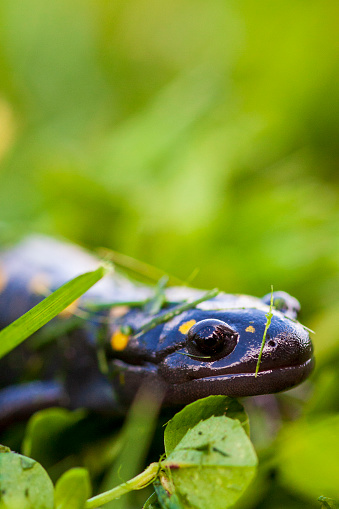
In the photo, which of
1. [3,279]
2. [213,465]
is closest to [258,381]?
[213,465]

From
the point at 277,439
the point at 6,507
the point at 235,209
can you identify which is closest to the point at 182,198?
the point at 235,209

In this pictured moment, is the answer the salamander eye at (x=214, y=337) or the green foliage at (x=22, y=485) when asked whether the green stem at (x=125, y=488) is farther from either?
the salamander eye at (x=214, y=337)

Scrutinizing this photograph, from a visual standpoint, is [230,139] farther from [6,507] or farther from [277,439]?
[6,507]

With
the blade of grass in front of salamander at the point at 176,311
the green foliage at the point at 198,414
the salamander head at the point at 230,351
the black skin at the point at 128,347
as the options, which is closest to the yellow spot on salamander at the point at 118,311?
the black skin at the point at 128,347

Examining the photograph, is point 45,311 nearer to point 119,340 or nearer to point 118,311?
point 119,340

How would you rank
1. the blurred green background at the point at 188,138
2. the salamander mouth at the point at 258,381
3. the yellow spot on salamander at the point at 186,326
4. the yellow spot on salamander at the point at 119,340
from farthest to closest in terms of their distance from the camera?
the blurred green background at the point at 188,138
the yellow spot on salamander at the point at 119,340
the yellow spot on salamander at the point at 186,326
the salamander mouth at the point at 258,381

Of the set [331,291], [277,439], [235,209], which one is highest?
[235,209]
